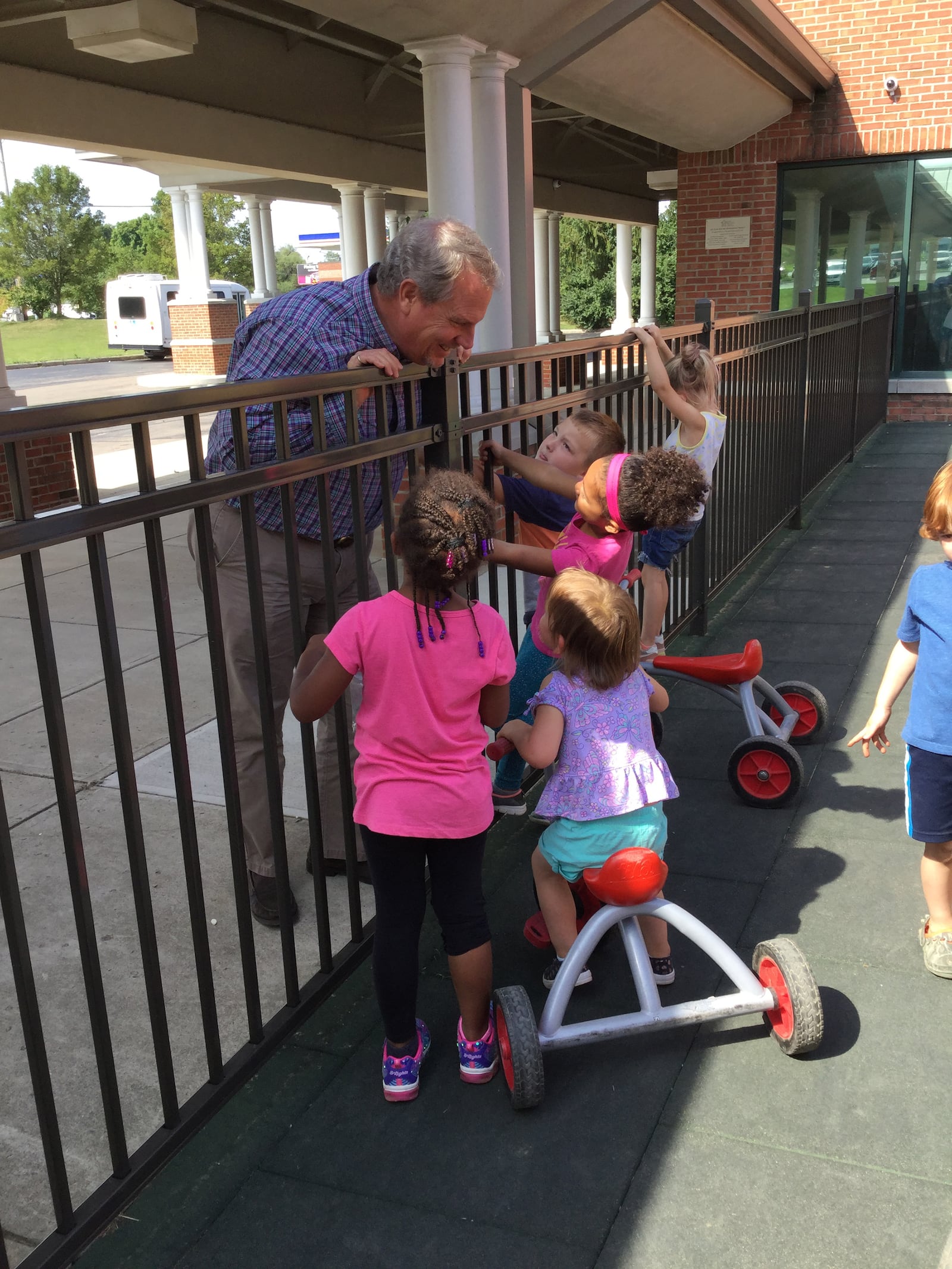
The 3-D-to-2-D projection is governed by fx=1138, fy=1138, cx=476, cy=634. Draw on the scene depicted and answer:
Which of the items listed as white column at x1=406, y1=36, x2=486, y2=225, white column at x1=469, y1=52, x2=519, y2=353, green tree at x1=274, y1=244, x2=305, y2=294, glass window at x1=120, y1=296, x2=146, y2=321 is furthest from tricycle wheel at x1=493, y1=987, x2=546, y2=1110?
green tree at x1=274, y1=244, x2=305, y2=294

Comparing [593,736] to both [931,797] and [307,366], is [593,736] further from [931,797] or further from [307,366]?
Result: [307,366]

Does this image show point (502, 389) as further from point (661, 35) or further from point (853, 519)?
point (661, 35)

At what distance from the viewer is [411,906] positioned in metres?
2.50

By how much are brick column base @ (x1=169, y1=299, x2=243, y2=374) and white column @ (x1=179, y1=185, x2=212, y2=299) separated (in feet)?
1.14

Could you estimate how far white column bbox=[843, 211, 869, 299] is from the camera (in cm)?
1453

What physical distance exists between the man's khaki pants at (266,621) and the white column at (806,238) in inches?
513

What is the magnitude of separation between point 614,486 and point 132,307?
49.7 metres

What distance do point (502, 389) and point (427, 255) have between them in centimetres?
91

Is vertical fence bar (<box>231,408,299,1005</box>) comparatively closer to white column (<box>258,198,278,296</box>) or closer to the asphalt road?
the asphalt road

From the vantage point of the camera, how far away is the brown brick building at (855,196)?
13.6 meters

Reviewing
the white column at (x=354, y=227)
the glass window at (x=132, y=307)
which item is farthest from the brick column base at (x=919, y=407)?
the glass window at (x=132, y=307)

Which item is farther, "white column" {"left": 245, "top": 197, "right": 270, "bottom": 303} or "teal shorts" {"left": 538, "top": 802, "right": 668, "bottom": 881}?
"white column" {"left": 245, "top": 197, "right": 270, "bottom": 303}

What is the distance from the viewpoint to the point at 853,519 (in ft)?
28.2

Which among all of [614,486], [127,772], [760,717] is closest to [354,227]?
[760,717]
